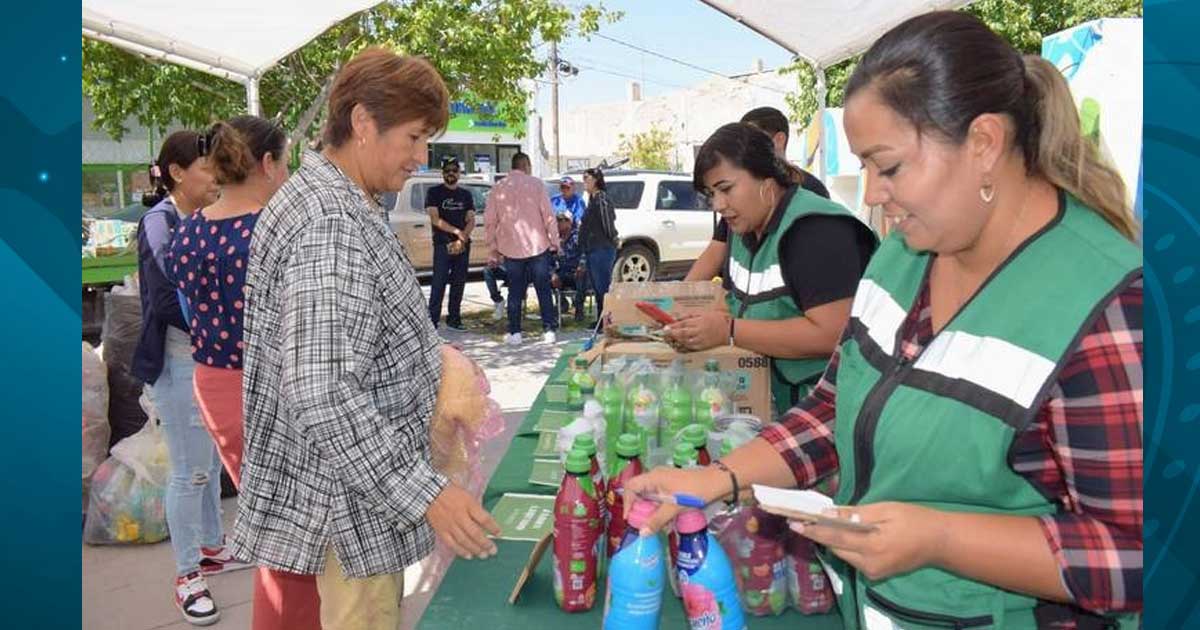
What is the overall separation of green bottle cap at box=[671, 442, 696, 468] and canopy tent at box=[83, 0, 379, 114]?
4.38 m

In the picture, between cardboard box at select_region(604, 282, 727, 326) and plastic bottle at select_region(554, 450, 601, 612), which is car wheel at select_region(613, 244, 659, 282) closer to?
cardboard box at select_region(604, 282, 727, 326)

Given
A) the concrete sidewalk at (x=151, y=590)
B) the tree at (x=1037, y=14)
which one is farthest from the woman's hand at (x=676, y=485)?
the tree at (x=1037, y=14)

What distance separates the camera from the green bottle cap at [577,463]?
5.62 ft

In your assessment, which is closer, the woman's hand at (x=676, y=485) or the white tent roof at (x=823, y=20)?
the woman's hand at (x=676, y=485)

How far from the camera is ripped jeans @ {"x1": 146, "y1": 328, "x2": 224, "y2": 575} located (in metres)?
3.30

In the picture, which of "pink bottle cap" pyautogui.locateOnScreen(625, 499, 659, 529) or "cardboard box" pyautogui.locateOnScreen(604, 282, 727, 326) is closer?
"pink bottle cap" pyautogui.locateOnScreen(625, 499, 659, 529)

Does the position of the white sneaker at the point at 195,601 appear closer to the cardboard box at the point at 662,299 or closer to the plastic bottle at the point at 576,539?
the cardboard box at the point at 662,299

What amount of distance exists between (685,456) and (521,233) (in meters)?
6.97

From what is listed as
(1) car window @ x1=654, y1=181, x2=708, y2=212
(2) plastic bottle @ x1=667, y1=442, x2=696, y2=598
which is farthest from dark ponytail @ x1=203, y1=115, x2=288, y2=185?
(1) car window @ x1=654, y1=181, x2=708, y2=212

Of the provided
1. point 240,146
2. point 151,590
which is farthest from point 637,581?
point 151,590

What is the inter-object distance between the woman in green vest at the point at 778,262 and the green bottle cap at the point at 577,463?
3.10 feet

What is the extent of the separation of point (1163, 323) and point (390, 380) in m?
1.26

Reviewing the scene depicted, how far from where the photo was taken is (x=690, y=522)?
4.74ft

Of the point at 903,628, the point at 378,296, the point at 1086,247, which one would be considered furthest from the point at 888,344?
the point at 378,296
